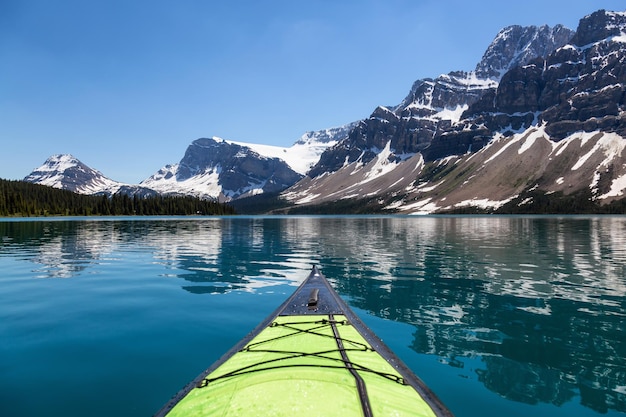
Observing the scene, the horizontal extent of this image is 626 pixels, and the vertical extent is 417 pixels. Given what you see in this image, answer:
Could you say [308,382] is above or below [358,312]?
above

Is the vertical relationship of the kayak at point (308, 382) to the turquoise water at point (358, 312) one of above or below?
above

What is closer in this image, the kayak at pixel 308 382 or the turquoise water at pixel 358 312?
the kayak at pixel 308 382

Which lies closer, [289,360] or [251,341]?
A: [289,360]

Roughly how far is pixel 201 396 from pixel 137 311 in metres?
13.0

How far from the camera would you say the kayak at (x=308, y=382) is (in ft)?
22.4

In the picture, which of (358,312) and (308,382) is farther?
(358,312)

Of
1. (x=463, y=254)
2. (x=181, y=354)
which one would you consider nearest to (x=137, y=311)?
(x=181, y=354)

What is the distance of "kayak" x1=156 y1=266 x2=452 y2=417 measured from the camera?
6.84 meters

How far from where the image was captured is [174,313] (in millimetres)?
18484

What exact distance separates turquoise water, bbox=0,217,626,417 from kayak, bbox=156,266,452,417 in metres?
2.41

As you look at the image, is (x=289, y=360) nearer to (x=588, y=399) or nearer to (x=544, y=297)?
(x=588, y=399)

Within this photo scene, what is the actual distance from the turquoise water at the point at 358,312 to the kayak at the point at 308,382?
2.41 metres

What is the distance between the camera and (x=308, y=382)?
7695 millimetres

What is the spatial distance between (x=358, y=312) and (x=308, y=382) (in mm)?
11300
